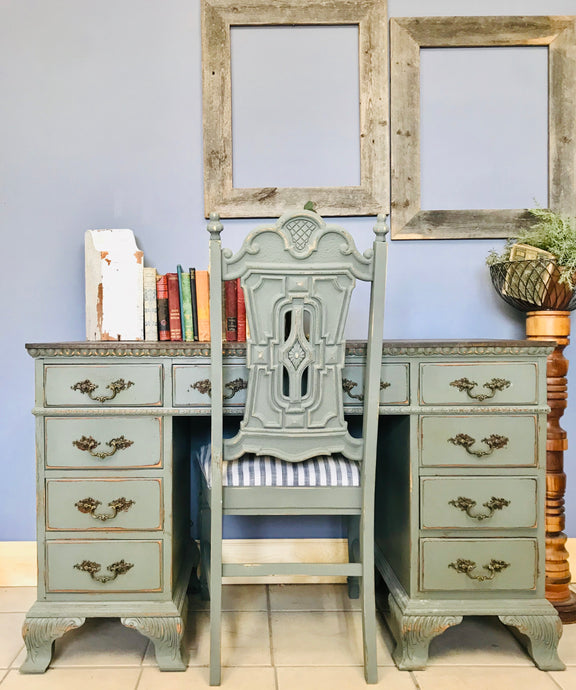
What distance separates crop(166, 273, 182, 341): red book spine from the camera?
2.00 meters

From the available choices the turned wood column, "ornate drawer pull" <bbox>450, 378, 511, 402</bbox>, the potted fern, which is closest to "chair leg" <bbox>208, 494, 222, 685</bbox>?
"ornate drawer pull" <bbox>450, 378, 511, 402</bbox>

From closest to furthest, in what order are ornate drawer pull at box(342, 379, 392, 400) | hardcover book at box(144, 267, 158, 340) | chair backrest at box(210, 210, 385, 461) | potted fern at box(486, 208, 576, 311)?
chair backrest at box(210, 210, 385, 461) → ornate drawer pull at box(342, 379, 392, 400) → potted fern at box(486, 208, 576, 311) → hardcover book at box(144, 267, 158, 340)

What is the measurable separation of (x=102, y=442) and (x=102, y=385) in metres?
0.16

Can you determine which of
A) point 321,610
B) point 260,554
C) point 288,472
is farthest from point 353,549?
point 288,472

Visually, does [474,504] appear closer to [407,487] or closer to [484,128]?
[407,487]

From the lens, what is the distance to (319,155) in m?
2.28

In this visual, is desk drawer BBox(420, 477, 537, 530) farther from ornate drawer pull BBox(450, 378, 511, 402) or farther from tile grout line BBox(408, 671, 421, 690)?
tile grout line BBox(408, 671, 421, 690)

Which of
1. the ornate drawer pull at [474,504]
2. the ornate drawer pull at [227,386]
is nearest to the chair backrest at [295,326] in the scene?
the ornate drawer pull at [227,386]

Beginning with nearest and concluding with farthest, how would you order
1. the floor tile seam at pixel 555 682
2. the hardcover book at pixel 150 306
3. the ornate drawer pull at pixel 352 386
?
the floor tile seam at pixel 555 682
the ornate drawer pull at pixel 352 386
the hardcover book at pixel 150 306

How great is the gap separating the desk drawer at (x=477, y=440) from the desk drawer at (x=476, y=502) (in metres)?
0.05

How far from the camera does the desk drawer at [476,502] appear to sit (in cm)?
172

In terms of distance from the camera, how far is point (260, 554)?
7.55 ft

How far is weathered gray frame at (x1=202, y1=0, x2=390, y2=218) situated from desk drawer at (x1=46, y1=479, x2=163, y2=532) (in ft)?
3.59

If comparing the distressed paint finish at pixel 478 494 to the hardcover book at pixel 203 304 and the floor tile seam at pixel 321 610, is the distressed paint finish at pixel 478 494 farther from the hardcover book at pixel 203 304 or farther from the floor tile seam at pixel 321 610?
the hardcover book at pixel 203 304
